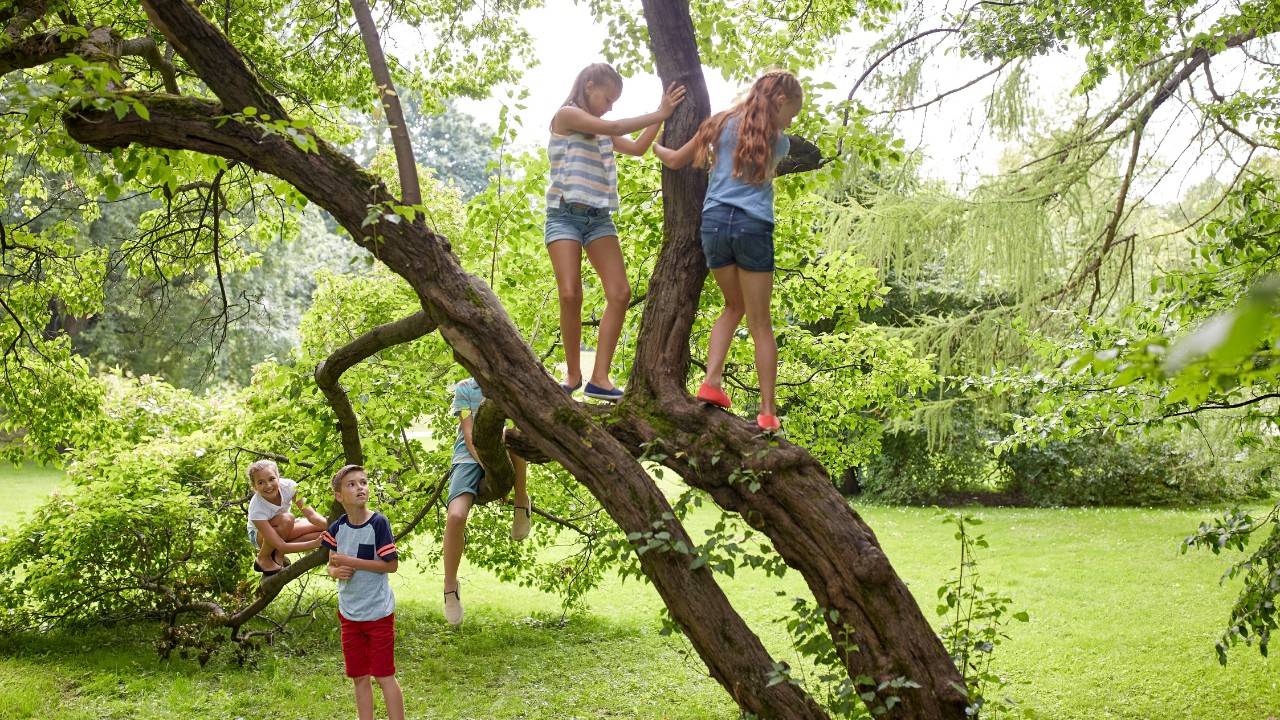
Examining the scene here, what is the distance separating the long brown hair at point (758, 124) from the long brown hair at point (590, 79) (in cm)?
49

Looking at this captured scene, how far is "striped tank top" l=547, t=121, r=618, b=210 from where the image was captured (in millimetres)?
3959

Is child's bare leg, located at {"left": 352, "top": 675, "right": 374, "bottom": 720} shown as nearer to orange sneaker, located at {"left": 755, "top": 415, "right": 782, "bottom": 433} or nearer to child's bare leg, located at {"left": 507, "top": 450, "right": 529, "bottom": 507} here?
child's bare leg, located at {"left": 507, "top": 450, "right": 529, "bottom": 507}

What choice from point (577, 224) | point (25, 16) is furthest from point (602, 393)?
point (25, 16)

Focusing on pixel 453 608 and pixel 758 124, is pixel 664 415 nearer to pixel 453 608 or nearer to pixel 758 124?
pixel 758 124

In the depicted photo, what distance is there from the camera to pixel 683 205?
410 cm

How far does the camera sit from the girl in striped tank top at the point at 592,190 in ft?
12.9

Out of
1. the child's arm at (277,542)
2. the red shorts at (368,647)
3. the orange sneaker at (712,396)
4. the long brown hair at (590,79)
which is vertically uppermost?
the long brown hair at (590,79)

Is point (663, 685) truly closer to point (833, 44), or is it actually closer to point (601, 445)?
point (601, 445)

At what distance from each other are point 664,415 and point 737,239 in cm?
76

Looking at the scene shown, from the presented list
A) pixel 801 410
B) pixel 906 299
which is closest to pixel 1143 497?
pixel 906 299

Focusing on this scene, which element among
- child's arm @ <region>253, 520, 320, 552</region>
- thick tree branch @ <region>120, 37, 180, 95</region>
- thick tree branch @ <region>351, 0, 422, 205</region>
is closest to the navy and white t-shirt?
child's arm @ <region>253, 520, 320, 552</region>

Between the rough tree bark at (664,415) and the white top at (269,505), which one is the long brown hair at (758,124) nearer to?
the rough tree bark at (664,415)

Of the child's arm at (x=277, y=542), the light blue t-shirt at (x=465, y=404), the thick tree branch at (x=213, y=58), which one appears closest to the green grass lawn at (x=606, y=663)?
the child's arm at (x=277, y=542)

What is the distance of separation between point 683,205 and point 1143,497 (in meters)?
18.0
